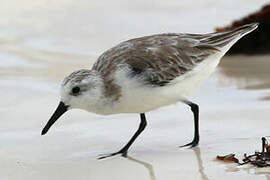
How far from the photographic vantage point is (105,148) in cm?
716

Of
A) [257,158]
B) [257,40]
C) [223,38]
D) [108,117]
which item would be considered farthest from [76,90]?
[257,40]

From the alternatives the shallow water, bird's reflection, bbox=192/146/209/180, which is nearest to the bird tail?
the shallow water

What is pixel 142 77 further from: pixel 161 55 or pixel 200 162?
pixel 200 162

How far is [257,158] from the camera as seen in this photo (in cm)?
615

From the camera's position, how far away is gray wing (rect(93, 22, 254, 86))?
6867mm

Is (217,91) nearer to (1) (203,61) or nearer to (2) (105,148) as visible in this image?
(1) (203,61)

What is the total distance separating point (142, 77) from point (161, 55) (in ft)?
1.35

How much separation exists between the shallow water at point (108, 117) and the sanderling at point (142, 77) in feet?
1.10

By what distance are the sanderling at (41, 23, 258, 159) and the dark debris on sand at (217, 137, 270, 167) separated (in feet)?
2.34

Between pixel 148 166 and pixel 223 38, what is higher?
pixel 223 38

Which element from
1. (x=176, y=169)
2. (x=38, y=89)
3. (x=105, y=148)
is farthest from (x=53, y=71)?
(x=176, y=169)

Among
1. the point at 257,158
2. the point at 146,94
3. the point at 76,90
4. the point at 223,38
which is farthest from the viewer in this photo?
the point at 223,38

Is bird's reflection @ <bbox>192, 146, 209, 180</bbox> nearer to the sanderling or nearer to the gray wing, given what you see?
the sanderling

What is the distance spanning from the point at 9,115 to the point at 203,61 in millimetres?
2433
